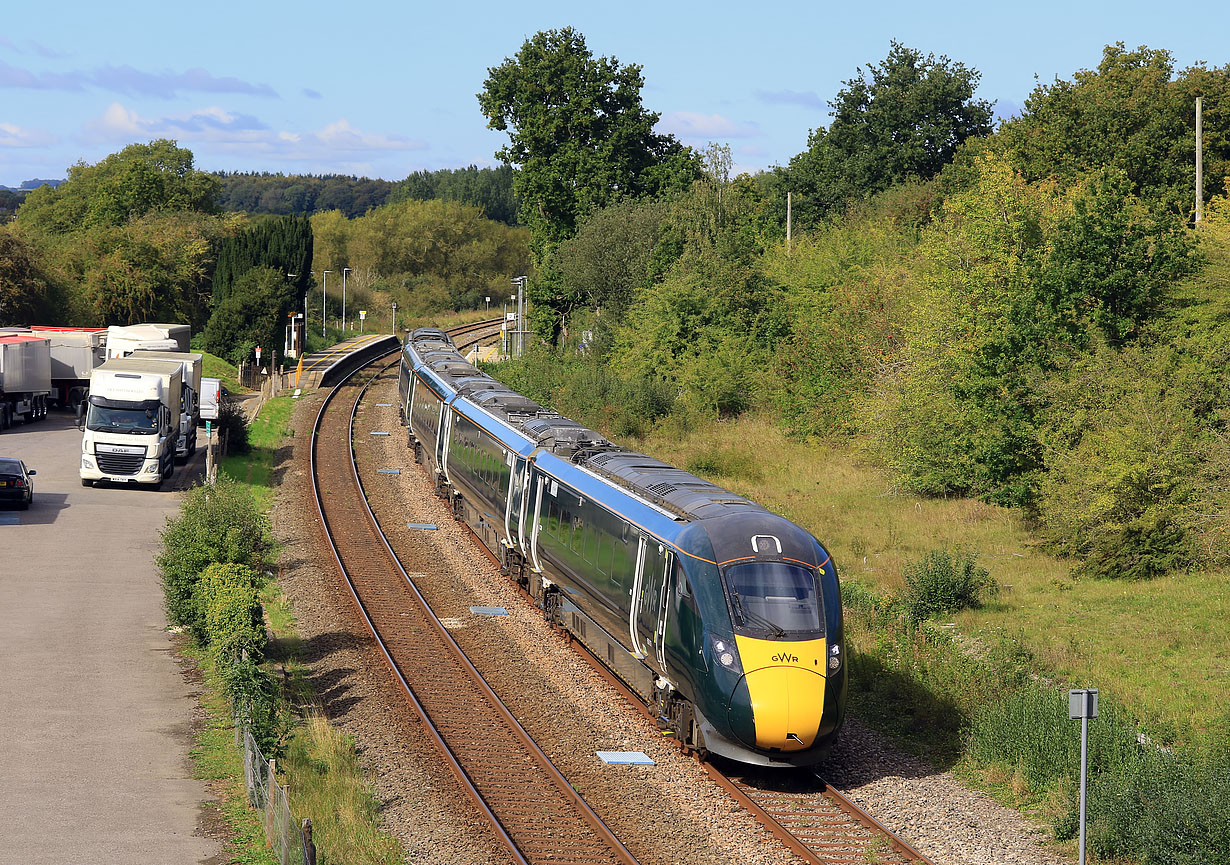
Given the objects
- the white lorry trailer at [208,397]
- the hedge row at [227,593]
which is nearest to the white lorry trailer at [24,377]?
the white lorry trailer at [208,397]

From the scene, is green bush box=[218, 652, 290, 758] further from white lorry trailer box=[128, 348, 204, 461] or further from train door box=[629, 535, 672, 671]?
white lorry trailer box=[128, 348, 204, 461]

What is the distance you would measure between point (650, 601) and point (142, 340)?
3567 centimetres

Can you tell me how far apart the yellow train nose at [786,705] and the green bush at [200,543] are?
11151 mm

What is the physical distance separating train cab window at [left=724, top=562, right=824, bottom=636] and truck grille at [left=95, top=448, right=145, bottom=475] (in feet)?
85.0

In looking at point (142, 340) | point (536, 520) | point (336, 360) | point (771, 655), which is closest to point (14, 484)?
point (142, 340)

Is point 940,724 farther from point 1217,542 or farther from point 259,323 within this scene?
point 259,323

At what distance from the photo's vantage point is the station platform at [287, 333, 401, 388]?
6094cm

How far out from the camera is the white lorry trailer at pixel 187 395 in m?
38.9

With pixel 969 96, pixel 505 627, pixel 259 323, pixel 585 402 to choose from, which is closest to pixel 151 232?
pixel 259 323

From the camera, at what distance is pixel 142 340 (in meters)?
45.6

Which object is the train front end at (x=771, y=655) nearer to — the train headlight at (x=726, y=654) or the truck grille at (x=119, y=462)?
the train headlight at (x=726, y=654)

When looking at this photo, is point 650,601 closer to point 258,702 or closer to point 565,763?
point 565,763

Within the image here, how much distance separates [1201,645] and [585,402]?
1111 inches

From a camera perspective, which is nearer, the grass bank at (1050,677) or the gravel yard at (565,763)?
the grass bank at (1050,677)
